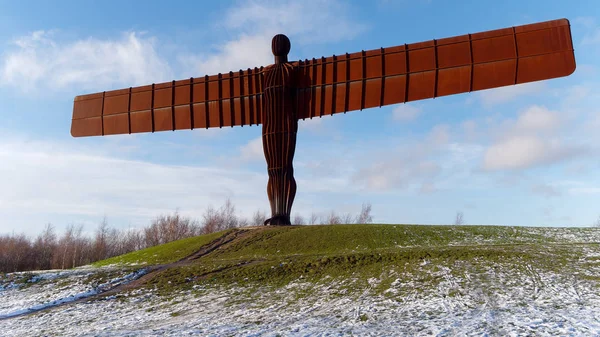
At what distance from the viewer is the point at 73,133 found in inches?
893

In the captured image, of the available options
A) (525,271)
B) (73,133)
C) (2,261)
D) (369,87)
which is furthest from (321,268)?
(2,261)

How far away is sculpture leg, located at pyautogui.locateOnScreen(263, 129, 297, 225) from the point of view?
18875mm

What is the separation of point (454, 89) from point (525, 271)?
26.6 feet

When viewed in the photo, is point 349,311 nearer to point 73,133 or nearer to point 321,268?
point 321,268

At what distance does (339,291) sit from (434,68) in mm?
10430

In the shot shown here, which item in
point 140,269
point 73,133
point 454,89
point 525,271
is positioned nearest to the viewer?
point 525,271

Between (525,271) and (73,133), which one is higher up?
(73,133)

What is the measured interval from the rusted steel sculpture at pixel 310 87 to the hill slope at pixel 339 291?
4995 mm

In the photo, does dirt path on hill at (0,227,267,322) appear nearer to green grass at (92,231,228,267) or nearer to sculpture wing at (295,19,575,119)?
green grass at (92,231,228,267)

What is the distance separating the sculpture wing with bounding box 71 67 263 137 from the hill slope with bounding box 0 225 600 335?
5.76 metres

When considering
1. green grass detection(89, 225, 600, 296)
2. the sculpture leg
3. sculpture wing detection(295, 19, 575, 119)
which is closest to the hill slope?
green grass detection(89, 225, 600, 296)

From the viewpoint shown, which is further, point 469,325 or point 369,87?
point 369,87

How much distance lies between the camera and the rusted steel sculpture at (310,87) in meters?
17.0

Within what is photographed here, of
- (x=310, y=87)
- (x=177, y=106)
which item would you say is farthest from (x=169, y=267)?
(x=310, y=87)
